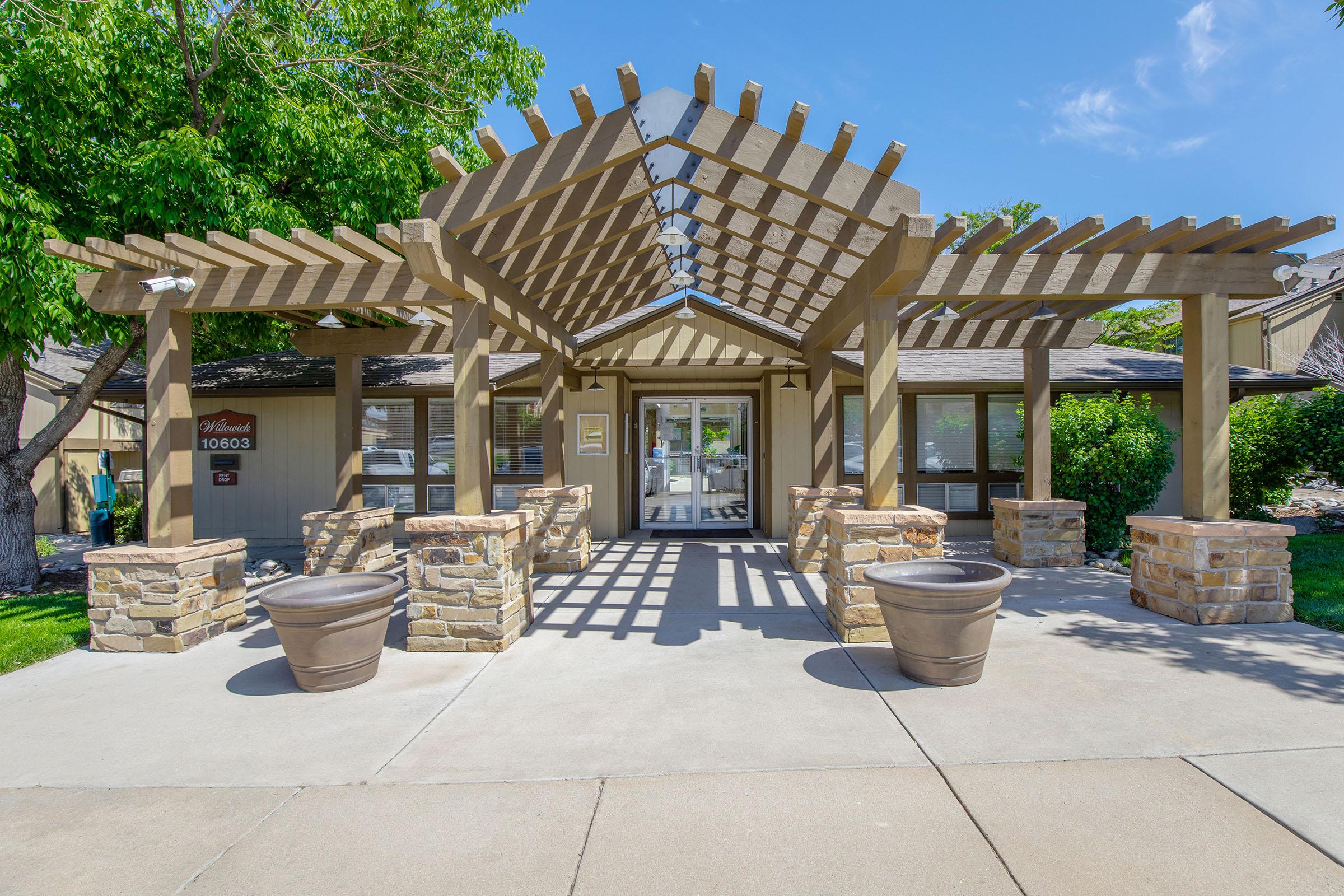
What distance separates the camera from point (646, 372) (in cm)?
1005

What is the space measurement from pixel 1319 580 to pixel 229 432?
1367cm

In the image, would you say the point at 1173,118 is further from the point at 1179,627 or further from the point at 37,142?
the point at 37,142

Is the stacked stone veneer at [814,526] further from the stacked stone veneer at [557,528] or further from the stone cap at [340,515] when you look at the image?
the stone cap at [340,515]

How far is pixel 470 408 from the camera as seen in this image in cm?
488

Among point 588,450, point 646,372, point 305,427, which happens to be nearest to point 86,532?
point 305,427

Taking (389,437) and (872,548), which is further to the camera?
(389,437)

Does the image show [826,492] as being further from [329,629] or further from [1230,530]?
[329,629]

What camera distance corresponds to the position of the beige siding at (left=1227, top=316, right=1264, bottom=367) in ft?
53.9

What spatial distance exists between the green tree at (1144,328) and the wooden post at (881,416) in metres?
17.3

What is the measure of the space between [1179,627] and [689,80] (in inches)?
209

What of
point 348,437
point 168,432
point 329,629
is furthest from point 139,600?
point 348,437

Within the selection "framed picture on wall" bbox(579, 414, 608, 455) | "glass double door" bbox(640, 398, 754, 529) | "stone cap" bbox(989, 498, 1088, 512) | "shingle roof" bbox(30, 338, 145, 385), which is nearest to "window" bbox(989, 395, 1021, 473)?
"stone cap" bbox(989, 498, 1088, 512)

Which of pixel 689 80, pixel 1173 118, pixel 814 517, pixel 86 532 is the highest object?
pixel 1173 118

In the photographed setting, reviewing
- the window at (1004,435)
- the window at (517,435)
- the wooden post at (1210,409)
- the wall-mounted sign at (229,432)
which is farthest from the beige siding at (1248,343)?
the wall-mounted sign at (229,432)
